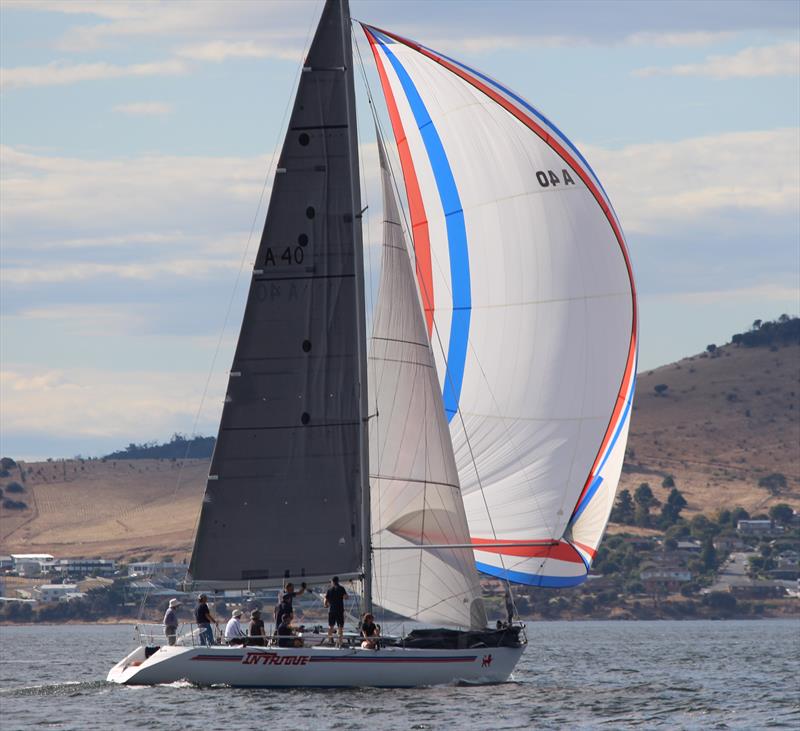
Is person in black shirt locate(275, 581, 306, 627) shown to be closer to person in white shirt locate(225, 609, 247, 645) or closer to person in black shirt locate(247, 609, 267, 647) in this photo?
person in black shirt locate(247, 609, 267, 647)

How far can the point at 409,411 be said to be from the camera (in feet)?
128

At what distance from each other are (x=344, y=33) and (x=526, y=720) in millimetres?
14383

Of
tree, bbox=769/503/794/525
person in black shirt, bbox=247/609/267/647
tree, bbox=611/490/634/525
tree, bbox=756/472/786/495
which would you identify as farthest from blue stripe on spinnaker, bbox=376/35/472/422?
tree, bbox=756/472/786/495

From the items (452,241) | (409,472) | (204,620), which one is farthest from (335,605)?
(452,241)

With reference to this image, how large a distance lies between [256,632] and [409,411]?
553 cm

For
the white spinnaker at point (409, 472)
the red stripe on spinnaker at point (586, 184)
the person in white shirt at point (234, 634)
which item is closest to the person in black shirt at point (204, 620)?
the person in white shirt at point (234, 634)

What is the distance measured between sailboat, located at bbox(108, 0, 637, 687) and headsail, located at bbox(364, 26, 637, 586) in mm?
47

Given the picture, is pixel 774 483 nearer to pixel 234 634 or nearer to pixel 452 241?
pixel 452 241

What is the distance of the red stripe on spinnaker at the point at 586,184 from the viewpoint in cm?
4016

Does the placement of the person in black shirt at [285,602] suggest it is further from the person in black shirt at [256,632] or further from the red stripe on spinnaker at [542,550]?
the red stripe on spinnaker at [542,550]

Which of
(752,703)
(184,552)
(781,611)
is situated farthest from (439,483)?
(184,552)

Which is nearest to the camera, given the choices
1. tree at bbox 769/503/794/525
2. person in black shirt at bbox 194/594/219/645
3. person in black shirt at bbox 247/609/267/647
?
person in black shirt at bbox 247/609/267/647

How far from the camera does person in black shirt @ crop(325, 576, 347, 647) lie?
1454 inches

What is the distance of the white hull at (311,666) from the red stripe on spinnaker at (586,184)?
4.83 metres
